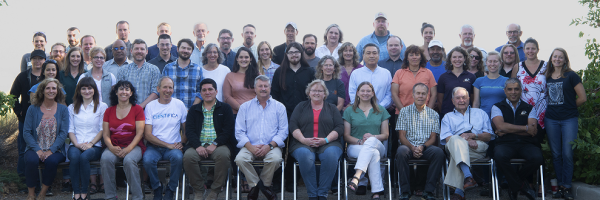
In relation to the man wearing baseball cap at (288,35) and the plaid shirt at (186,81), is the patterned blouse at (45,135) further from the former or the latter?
the man wearing baseball cap at (288,35)

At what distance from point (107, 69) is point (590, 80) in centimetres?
646

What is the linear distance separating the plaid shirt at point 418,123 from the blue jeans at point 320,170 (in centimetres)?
99

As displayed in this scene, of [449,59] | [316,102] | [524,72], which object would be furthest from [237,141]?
[524,72]

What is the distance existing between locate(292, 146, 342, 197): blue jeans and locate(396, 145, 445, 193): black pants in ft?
2.47

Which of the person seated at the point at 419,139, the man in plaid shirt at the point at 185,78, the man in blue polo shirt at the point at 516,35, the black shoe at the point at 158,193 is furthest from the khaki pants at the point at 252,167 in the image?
the man in blue polo shirt at the point at 516,35

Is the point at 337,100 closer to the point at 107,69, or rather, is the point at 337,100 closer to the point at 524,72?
the point at 524,72

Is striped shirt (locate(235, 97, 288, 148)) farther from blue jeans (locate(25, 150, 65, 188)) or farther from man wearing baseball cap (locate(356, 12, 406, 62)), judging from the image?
man wearing baseball cap (locate(356, 12, 406, 62))

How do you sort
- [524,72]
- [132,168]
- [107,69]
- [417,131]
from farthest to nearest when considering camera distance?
[107,69] → [524,72] → [417,131] → [132,168]

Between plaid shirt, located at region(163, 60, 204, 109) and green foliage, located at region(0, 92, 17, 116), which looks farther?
plaid shirt, located at region(163, 60, 204, 109)

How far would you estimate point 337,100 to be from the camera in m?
6.47

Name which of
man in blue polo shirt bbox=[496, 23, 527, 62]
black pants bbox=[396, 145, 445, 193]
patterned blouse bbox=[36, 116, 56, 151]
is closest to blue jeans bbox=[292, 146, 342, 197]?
black pants bbox=[396, 145, 445, 193]

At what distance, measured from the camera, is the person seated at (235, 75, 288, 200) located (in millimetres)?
5715

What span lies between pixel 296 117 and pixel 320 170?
0.76 meters

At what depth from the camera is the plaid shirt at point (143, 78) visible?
6.58 m
